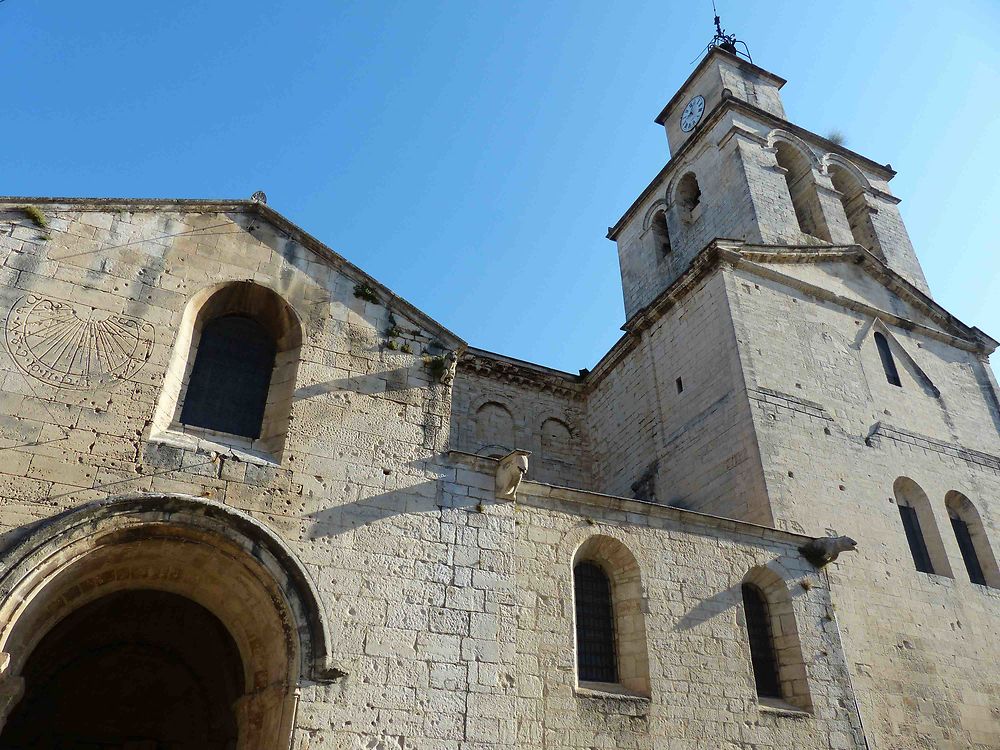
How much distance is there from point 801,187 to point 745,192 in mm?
3159

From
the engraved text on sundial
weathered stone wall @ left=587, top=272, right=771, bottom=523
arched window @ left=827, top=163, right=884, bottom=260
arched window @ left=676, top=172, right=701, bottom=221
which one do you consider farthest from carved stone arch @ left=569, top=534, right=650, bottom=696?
arched window @ left=827, top=163, right=884, bottom=260

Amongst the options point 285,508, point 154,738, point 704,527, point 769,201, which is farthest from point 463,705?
point 769,201

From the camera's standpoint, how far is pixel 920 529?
13836 millimetres

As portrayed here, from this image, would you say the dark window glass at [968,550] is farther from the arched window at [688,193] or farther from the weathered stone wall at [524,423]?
the arched window at [688,193]

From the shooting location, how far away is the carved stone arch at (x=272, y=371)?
8227mm

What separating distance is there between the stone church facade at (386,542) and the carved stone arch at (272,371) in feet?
0.12

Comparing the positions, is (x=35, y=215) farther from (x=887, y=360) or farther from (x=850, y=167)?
(x=850, y=167)

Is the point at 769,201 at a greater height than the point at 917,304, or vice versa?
the point at 769,201

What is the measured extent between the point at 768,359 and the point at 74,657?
41.4ft

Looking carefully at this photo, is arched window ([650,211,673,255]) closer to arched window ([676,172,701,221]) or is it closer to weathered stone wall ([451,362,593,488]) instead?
arched window ([676,172,701,221])

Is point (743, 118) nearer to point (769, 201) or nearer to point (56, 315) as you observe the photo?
point (769, 201)

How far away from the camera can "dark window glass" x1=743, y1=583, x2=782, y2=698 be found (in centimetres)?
1002

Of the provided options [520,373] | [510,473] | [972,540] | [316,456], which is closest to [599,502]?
[510,473]

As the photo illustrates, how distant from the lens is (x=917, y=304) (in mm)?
17734
